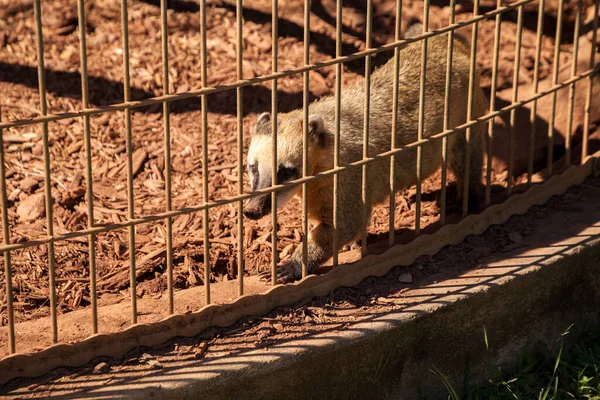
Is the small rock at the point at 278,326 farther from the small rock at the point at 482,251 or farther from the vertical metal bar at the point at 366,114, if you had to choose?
the small rock at the point at 482,251

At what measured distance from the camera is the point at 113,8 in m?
8.25

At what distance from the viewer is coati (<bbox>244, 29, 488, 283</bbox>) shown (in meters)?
5.69

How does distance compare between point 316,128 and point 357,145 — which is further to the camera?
point 357,145

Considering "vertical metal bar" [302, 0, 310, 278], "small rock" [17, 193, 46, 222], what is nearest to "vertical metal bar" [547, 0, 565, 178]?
"vertical metal bar" [302, 0, 310, 278]

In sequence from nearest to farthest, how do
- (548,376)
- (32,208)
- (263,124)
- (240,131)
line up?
(240,131), (548,376), (263,124), (32,208)

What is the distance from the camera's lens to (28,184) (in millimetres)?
6504

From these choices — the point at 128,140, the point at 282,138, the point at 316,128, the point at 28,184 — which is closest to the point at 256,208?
the point at 282,138

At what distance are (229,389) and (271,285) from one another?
0.88 metres

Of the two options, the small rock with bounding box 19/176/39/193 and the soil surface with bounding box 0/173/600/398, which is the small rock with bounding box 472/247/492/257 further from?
the small rock with bounding box 19/176/39/193

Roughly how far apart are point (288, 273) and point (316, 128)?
97cm

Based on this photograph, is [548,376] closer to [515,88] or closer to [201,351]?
[515,88]

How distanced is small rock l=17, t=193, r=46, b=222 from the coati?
1.63 metres

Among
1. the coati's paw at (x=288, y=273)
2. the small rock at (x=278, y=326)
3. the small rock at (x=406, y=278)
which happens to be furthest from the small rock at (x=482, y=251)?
the small rock at (x=278, y=326)

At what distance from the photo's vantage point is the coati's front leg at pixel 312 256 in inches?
215
